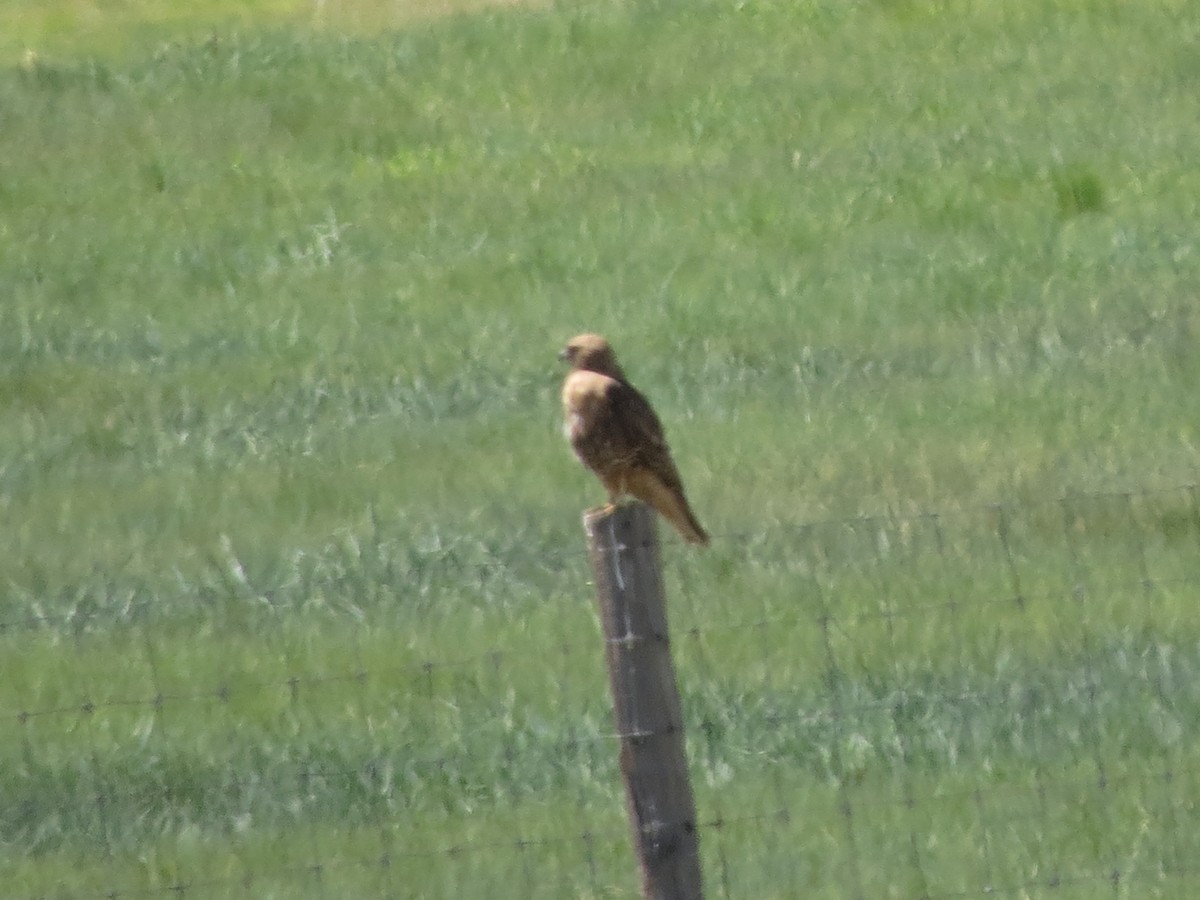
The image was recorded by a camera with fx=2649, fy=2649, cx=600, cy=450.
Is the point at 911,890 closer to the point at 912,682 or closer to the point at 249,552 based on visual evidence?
the point at 912,682

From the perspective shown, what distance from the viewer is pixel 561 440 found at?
41.8ft

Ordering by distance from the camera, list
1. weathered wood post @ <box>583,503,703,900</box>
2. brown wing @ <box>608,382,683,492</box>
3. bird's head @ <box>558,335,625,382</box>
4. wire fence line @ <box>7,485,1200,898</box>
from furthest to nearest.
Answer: bird's head @ <box>558,335,625,382</box>
brown wing @ <box>608,382,683,492</box>
wire fence line @ <box>7,485,1200,898</box>
weathered wood post @ <box>583,503,703,900</box>

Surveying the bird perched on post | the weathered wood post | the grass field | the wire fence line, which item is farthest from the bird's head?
the weathered wood post

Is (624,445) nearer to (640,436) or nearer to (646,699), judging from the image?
(640,436)

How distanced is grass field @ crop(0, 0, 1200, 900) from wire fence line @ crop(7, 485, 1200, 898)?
0.02 metres

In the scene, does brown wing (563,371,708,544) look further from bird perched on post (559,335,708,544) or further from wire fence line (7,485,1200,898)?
wire fence line (7,485,1200,898)

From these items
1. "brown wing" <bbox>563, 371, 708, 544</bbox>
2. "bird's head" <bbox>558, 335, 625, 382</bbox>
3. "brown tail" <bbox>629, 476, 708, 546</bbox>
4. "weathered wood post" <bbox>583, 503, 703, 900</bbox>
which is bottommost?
"weathered wood post" <bbox>583, 503, 703, 900</bbox>

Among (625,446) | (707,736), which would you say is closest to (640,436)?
(625,446)

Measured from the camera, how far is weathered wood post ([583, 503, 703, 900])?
17.5 ft

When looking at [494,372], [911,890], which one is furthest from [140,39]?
[911,890]

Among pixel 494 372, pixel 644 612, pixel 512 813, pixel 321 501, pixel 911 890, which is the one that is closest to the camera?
pixel 644 612

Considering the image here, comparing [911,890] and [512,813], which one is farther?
[512,813]

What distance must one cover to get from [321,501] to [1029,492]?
10.5 ft

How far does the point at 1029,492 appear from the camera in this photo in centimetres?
1161
